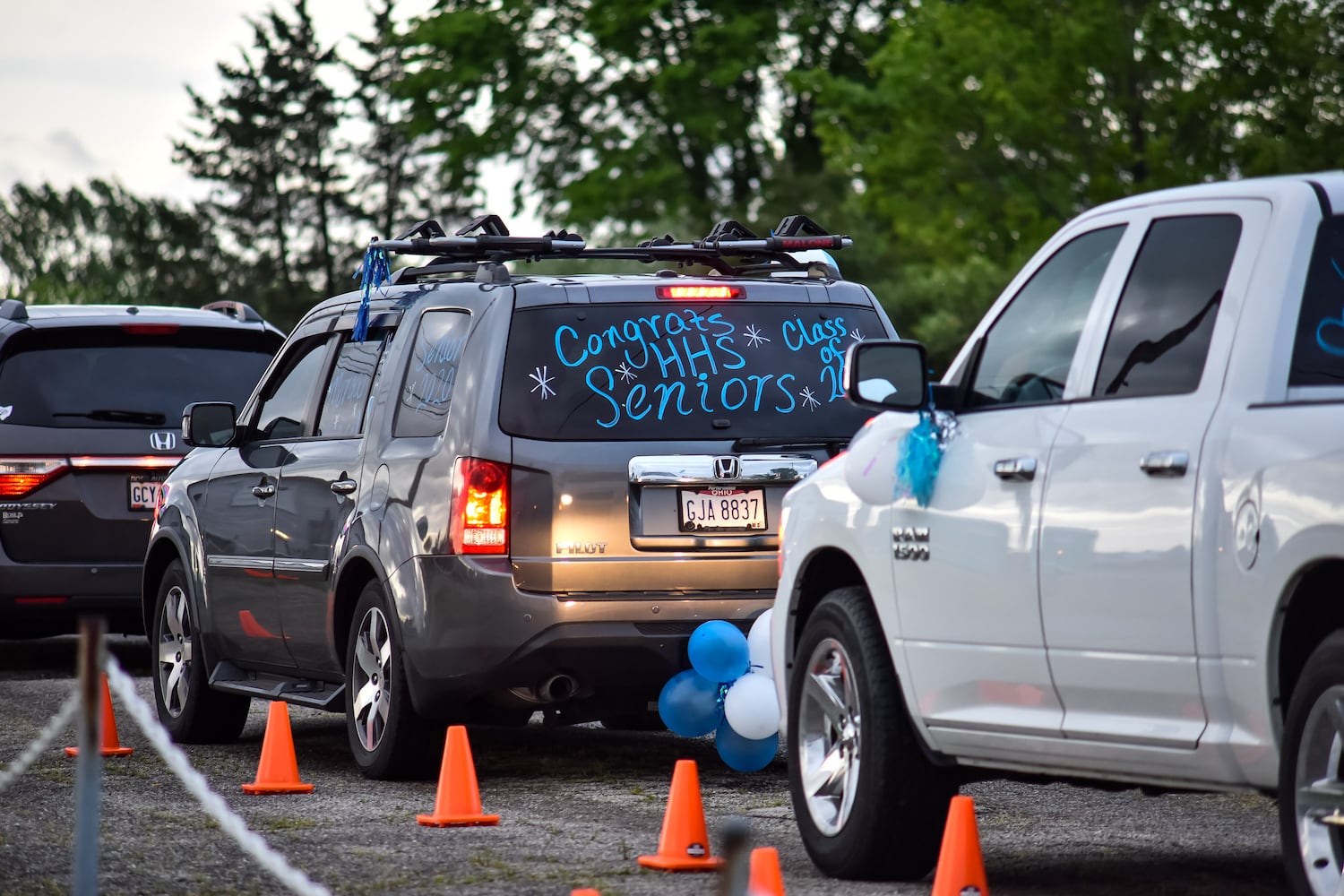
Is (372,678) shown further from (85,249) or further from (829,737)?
(85,249)

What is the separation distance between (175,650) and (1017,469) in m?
6.26

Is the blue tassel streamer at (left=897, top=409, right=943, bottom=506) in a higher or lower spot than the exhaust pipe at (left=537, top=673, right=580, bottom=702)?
higher

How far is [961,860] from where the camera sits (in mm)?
5766

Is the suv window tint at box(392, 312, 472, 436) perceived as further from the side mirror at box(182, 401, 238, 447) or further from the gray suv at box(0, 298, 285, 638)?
the gray suv at box(0, 298, 285, 638)

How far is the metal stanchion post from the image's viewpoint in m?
4.77

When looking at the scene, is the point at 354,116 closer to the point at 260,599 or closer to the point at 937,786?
the point at 260,599

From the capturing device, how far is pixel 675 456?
848cm

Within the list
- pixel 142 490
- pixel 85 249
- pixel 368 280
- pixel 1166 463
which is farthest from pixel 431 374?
pixel 85 249

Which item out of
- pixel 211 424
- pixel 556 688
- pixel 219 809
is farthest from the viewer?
pixel 211 424

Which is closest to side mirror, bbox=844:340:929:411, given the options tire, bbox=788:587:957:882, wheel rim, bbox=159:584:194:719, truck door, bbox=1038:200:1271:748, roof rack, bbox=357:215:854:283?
truck door, bbox=1038:200:1271:748

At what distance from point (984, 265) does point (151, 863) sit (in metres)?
27.7

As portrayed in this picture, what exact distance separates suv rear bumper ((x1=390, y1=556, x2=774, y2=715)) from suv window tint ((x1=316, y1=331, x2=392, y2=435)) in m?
1.09

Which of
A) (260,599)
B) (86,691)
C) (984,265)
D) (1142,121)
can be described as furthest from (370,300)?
(984,265)

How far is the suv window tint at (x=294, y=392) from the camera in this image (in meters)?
10.0
